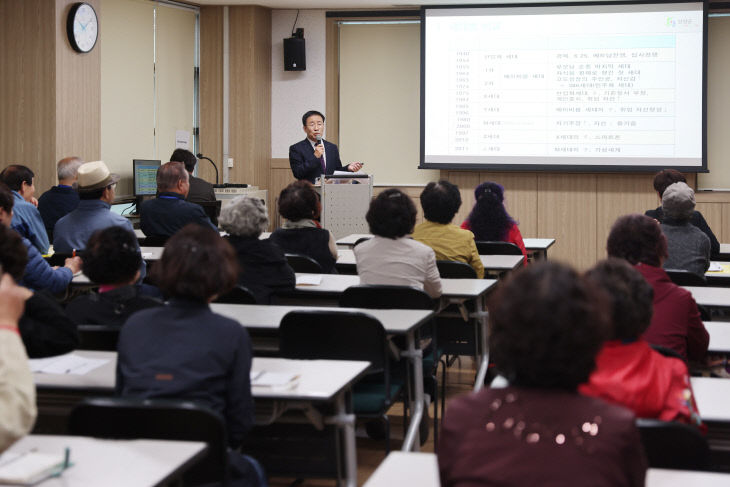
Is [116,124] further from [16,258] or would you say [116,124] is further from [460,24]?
[16,258]

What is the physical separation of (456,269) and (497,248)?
1180 millimetres

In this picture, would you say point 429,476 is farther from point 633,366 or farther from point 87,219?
point 87,219

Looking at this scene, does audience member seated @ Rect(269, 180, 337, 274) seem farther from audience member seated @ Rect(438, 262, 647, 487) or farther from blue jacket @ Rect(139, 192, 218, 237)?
audience member seated @ Rect(438, 262, 647, 487)

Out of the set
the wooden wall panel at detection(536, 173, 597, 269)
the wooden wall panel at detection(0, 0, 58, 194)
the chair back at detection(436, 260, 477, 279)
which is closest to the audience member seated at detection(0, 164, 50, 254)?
the wooden wall panel at detection(0, 0, 58, 194)

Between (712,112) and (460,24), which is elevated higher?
(460,24)

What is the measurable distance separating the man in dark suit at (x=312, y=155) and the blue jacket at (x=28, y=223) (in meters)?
2.97

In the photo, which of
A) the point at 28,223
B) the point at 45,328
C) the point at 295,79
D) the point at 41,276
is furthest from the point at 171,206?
the point at 295,79

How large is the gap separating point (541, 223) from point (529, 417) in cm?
804

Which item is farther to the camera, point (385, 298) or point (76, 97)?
point (76, 97)

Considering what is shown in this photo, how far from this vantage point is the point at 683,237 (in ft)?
15.7

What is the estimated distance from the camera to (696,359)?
305 centimetres

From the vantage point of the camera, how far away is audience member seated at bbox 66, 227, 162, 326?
3.02m

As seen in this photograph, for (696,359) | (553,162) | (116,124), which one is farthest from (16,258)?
(553,162)

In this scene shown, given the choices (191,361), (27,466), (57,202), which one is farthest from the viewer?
(57,202)
